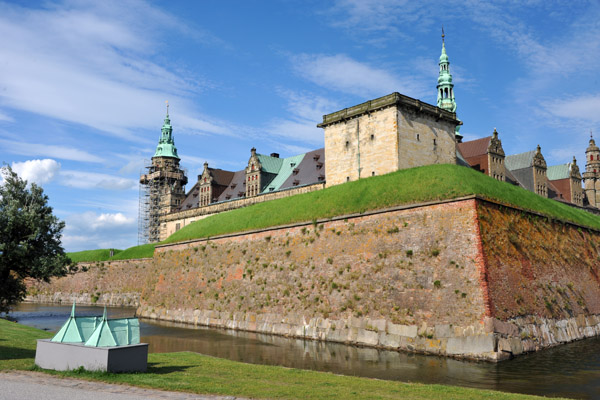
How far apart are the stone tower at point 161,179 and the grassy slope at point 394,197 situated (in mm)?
50928

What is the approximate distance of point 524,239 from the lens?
2783 centimetres

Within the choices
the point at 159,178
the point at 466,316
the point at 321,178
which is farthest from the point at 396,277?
the point at 159,178

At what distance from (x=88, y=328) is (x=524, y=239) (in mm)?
23421

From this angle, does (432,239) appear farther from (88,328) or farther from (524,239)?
(88,328)

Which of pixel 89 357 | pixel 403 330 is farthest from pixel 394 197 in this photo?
pixel 89 357

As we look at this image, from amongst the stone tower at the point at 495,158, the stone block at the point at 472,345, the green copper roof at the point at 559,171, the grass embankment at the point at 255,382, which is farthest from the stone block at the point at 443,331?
the green copper roof at the point at 559,171

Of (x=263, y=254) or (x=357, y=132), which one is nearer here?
(x=263, y=254)

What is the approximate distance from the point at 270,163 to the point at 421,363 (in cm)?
5549

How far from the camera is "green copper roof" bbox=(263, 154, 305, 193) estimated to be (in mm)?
70000

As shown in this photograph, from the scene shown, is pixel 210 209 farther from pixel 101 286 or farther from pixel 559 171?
pixel 559 171

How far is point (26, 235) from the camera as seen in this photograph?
2330cm

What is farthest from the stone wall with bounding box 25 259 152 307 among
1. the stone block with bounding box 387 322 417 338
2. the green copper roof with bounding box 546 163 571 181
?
the green copper roof with bounding box 546 163 571 181

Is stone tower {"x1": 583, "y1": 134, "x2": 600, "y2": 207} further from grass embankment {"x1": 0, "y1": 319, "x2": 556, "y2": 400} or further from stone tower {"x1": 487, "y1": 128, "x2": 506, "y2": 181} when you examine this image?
grass embankment {"x1": 0, "y1": 319, "x2": 556, "y2": 400}

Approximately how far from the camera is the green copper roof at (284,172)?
70000 millimetres
